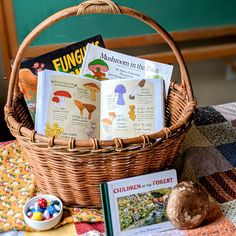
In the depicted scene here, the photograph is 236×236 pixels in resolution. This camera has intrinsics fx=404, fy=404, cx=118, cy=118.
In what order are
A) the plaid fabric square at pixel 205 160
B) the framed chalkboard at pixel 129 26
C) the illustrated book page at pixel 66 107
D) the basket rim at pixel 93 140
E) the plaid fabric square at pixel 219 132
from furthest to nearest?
1. the framed chalkboard at pixel 129 26
2. the plaid fabric square at pixel 219 132
3. the plaid fabric square at pixel 205 160
4. the illustrated book page at pixel 66 107
5. the basket rim at pixel 93 140

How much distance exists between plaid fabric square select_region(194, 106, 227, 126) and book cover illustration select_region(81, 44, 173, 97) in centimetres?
26

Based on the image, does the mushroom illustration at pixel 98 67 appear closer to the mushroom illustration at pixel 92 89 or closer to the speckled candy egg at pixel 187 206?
the mushroom illustration at pixel 92 89

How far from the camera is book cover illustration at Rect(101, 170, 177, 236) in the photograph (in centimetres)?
83

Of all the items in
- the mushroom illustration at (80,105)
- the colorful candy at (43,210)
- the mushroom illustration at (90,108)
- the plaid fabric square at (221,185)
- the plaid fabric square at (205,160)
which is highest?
the mushroom illustration at (80,105)

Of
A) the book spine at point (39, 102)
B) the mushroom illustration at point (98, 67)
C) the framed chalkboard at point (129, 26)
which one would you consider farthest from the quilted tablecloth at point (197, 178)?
the framed chalkboard at point (129, 26)

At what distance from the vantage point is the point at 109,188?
836mm

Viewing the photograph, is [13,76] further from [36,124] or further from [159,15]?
[159,15]

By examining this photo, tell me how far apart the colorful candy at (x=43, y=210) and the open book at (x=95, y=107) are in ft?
0.50

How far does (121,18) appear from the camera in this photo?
5.03 ft

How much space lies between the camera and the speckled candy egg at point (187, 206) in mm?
805

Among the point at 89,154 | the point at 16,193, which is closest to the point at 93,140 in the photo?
the point at 89,154

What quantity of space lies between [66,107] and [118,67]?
0.19m

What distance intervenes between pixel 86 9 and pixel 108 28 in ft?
2.23

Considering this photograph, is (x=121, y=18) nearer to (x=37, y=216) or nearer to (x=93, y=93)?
(x=93, y=93)
